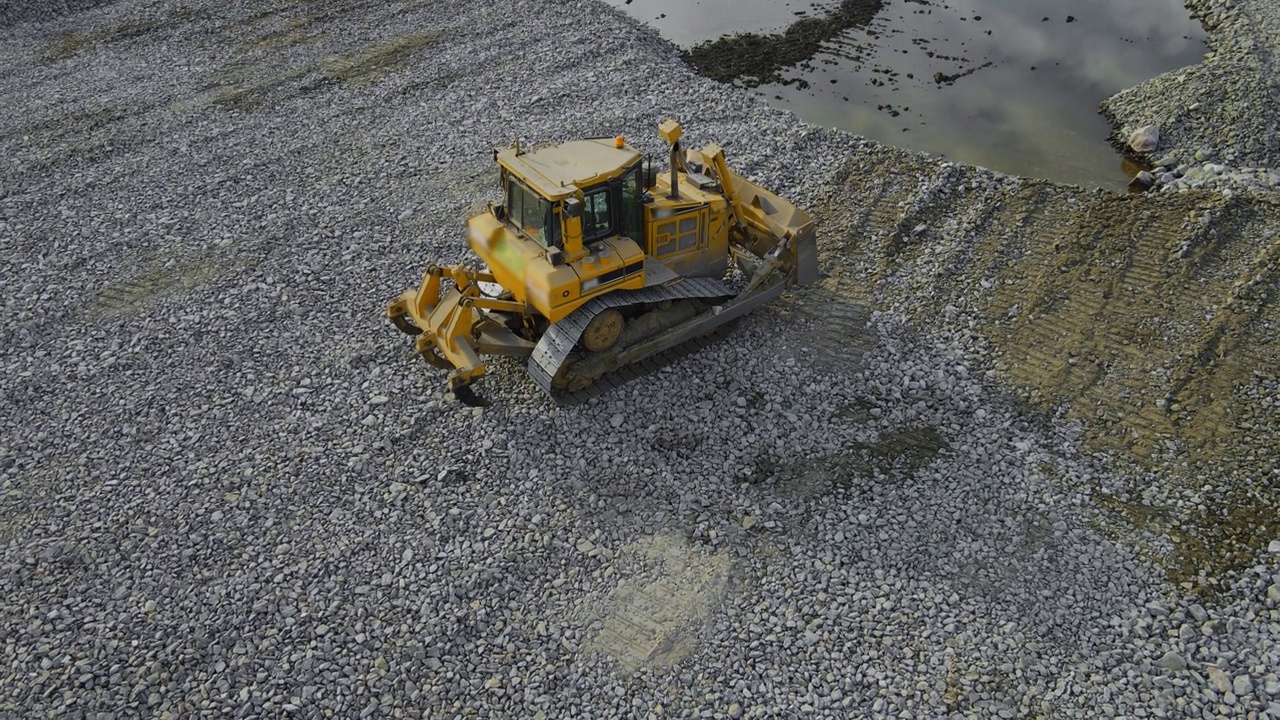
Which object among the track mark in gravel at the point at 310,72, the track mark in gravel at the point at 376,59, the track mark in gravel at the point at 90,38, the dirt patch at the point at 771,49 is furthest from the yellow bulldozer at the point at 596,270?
the track mark in gravel at the point at 90,38

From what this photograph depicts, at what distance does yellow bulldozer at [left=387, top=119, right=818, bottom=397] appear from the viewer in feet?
29.3

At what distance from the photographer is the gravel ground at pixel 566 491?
7.25 m

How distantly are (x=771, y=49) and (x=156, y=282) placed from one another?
13.9 metres

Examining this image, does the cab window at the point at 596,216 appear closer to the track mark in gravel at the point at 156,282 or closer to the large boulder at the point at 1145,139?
the track mark in gravel at the point at 156,282

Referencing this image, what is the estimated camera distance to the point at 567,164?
9.09 m

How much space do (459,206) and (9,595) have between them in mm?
7897

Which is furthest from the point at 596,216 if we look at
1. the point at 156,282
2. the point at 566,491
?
the point at 156,282

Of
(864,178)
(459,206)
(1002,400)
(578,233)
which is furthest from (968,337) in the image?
(459,206)

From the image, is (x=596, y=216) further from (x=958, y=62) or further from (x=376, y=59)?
(x=958, y=62)

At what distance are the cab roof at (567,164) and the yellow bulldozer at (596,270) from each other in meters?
0.01

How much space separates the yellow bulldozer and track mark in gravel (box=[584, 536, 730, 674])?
2.22 metres

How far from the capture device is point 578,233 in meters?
8.83

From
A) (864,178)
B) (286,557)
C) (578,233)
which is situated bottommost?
(286,557)

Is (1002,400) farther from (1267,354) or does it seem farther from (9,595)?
(9,595)
